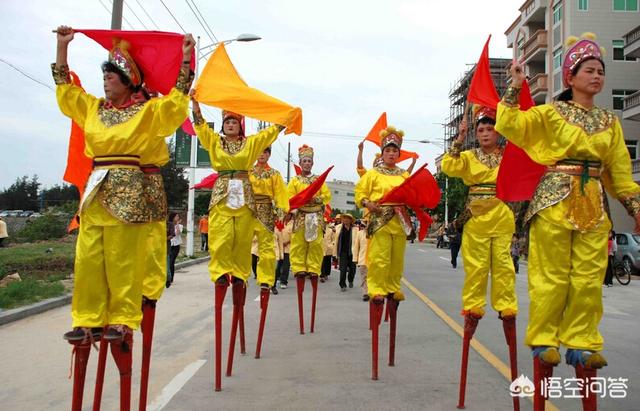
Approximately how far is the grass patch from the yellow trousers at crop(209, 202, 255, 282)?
4994mm

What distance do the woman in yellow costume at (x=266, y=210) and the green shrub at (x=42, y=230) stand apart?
22191mm

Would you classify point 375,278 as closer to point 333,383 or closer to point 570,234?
point 333,383

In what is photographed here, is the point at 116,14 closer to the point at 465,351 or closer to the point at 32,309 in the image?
the point at 32,309

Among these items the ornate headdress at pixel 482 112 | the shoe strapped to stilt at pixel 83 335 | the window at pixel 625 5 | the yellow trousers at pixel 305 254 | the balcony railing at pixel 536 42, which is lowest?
the shoe strapped to stilt at pixel 83 335

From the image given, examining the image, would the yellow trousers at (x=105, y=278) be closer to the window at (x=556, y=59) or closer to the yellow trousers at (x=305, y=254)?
the yellow trousers at (x=305, y=254)

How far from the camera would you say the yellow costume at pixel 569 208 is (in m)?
3.26

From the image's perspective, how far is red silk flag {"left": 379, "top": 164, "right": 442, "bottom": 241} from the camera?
17.5ft

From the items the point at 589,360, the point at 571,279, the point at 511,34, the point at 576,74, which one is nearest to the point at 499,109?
the point at 576,74

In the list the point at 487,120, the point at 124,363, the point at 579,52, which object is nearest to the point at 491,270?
the point at 487,120

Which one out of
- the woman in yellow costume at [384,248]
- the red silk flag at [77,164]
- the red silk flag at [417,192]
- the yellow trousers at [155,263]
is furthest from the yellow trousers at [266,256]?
the red silk flag at [77,164]

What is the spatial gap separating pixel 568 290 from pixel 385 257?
227cm

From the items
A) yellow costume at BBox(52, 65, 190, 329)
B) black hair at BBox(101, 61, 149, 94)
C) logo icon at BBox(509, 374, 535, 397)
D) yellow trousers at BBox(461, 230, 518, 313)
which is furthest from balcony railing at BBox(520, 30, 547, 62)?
yellow costume at BBox(52, 65, 190, 329)

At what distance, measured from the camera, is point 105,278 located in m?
3.39

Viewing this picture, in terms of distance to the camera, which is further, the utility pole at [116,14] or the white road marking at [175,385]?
the utility pole at [116,14]
